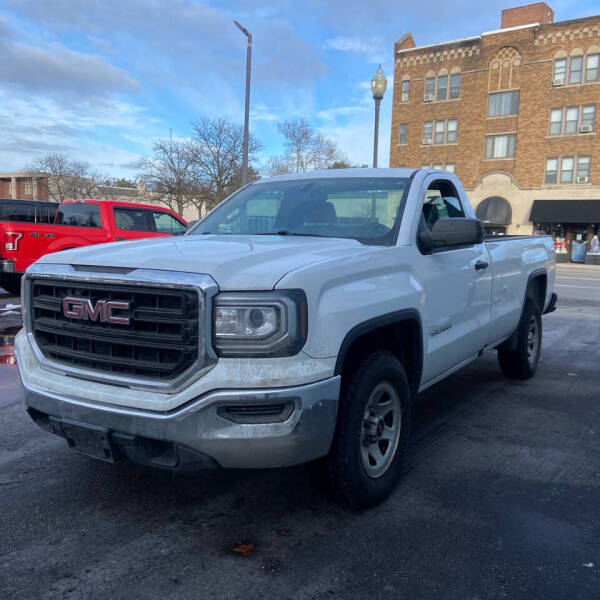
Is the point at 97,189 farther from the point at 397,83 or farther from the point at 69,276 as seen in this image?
the point at 69,276

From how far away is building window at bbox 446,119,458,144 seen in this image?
1460 inches

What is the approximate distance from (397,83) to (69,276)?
3991 cm

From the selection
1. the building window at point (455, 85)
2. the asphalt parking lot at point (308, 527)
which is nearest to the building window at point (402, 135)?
the building window at point (455, 85)

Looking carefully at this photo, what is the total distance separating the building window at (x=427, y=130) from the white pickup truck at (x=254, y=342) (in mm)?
36375

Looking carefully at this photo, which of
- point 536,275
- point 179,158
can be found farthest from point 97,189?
point 536,275

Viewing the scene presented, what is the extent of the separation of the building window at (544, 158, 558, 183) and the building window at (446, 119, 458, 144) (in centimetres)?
604

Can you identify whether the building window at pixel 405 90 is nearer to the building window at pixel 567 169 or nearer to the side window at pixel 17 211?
the building window at pixel 567 169

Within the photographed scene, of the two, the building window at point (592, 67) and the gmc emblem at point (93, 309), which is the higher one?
the building window at point (592, 67)

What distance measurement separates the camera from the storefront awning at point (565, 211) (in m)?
31.9

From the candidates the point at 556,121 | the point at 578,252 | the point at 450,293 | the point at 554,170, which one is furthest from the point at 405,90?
the point at 450,293

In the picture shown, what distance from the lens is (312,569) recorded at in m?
2.61

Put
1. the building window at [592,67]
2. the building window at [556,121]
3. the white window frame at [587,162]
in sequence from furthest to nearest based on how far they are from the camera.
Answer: the building window at [556,121] → the white window frame at [587,162] → the building window at [592,67]

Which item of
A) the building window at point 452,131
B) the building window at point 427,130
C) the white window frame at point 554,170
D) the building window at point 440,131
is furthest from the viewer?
the building window at point 427,130

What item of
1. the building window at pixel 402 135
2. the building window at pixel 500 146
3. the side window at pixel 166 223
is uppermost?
the building window at pixel 402 135
